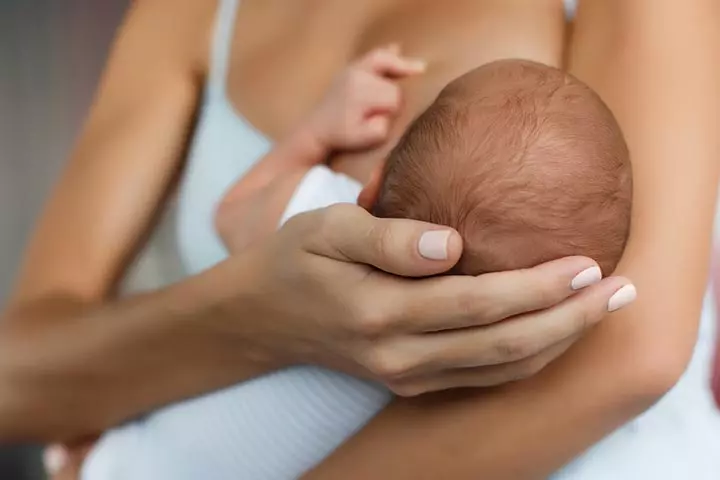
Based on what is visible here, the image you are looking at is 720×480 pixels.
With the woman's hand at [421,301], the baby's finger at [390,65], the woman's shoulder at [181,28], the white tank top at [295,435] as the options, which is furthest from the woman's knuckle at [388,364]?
the woman's shoulder at [181,28]

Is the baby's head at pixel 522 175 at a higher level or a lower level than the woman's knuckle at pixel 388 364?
higher

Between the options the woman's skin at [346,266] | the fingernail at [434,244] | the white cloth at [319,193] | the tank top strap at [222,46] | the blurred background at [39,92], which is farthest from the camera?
the blurred background at [39,92]

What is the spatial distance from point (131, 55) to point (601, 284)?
0.71 metres

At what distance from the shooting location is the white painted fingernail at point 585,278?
531mm

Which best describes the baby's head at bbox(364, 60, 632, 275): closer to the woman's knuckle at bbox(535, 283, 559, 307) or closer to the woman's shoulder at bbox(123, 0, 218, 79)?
the woman's knuckle at bbox(535, 283, 559, 307)

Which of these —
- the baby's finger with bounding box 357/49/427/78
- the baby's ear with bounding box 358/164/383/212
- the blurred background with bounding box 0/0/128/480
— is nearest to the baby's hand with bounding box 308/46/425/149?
the baby's finger with bounding box 357/49/427/78

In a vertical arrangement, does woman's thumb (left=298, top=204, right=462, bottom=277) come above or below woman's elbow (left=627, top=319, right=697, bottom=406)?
above

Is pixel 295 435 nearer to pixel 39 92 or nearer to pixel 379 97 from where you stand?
pixel 379 97

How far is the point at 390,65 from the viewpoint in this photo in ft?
2.65

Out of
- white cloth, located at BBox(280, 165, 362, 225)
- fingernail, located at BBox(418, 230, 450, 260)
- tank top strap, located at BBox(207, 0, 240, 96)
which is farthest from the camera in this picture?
tank top strap, located at BBox(207, 0, 240, 96)

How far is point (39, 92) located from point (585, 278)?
1.17 meters

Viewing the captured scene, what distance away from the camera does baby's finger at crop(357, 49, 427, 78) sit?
806 mm

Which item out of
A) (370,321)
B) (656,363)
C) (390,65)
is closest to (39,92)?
(390,65)

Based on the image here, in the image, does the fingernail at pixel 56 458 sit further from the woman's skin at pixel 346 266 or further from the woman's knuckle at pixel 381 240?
the woman's knuckle at pixel 381 240
